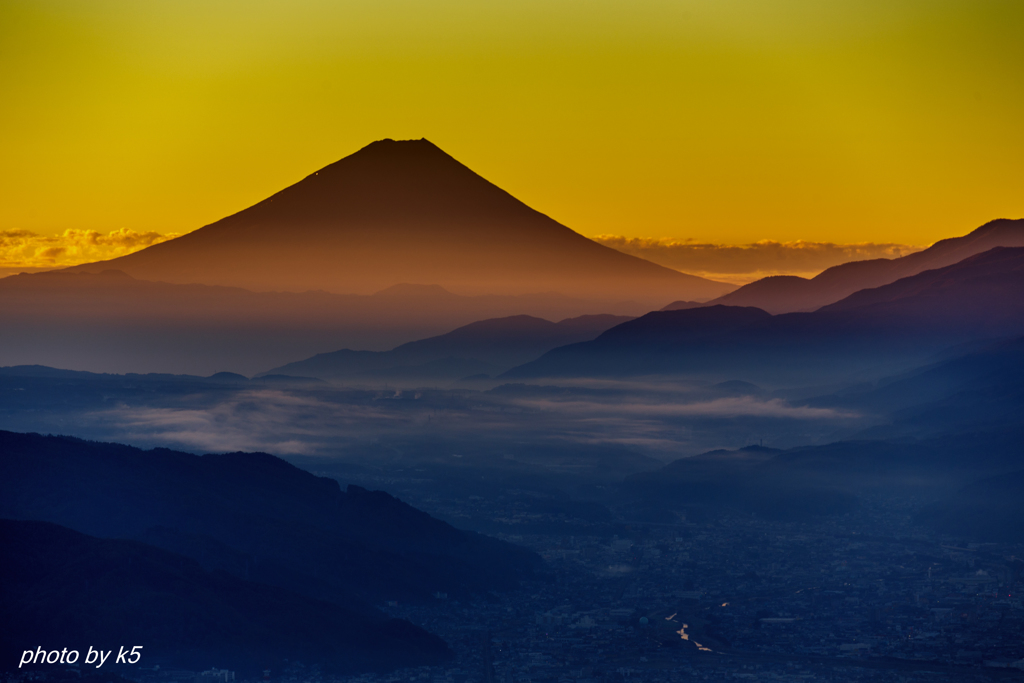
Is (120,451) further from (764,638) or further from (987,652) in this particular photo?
(987,652)

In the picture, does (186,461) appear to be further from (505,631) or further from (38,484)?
(505,631)

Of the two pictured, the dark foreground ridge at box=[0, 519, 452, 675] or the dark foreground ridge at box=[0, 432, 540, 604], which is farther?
the dark foreground ridge at box=[0, 432, 540, 604]

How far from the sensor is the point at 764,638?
11475 centimetres

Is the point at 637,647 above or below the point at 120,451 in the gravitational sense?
below

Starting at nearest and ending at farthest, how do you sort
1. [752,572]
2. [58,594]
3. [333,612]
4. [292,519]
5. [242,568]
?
1. [58,594]
2. [333,612]
3. [242,568]
4. [292,519]
5. [752,572]

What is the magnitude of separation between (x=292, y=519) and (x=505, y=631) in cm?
2356

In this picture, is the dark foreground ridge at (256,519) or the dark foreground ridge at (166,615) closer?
the dark foreground ridge at (166,615)

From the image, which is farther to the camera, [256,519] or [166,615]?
[256,519]

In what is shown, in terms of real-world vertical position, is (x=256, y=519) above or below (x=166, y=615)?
above

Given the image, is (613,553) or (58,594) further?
(613,553)

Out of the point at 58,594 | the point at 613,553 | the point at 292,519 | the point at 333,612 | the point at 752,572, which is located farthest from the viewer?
the point at 613,553

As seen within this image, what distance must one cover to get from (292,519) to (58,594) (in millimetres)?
36392

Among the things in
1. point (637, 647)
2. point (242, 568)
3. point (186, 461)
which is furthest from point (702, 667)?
point (186, 461)

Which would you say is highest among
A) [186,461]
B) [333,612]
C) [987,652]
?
[186,461]
